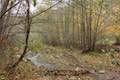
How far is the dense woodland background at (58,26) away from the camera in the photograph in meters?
7.02

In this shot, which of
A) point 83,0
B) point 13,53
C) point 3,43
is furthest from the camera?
point 83,0

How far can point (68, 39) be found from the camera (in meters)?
24.7

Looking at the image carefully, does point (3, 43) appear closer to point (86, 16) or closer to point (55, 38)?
point (86, 16)

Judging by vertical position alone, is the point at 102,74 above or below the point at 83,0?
Answer: below

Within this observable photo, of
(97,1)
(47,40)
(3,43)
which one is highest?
(97,1)

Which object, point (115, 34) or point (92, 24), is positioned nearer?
point (92, 24)

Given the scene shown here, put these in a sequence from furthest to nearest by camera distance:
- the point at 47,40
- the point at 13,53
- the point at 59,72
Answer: the point at 47,40 → the point at 59,72 → the point at 13,53

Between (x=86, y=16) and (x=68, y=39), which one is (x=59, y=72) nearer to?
(x=86, y=16)

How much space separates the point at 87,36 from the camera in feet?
56.0

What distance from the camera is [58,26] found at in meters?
28.8

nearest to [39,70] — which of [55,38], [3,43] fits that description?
[3,43]

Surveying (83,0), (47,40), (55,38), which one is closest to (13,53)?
(83,0)

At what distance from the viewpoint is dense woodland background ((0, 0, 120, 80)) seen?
702 centimetres

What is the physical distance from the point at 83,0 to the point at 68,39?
383 inches
